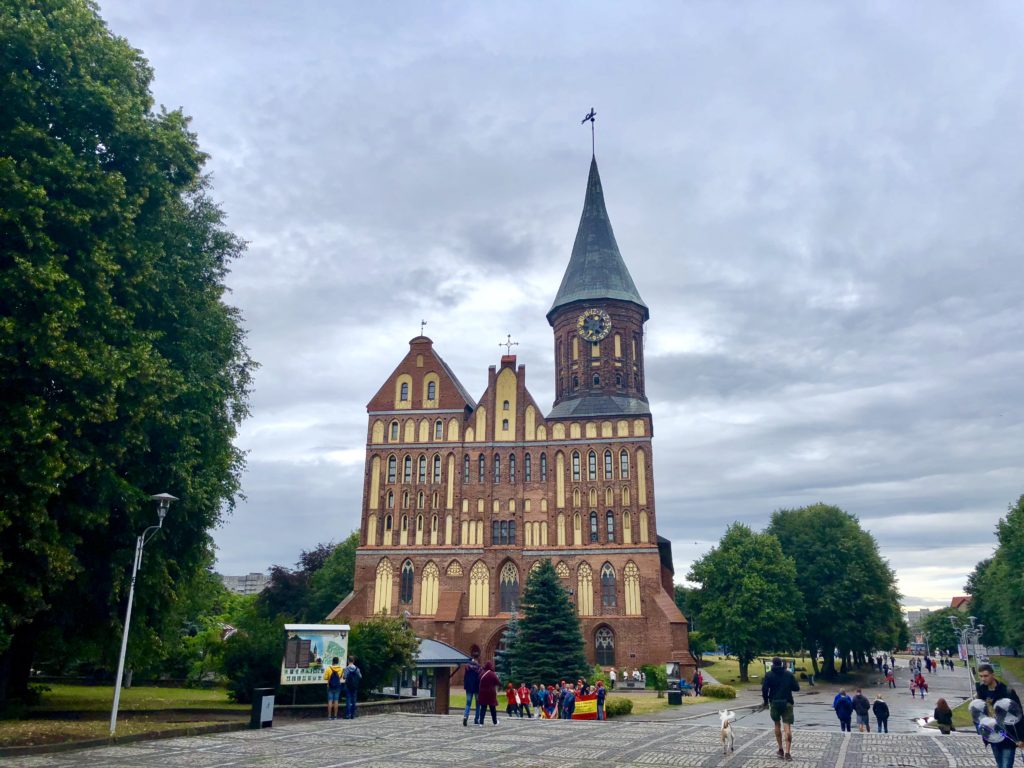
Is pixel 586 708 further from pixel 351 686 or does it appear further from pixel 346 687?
pixel 351 686

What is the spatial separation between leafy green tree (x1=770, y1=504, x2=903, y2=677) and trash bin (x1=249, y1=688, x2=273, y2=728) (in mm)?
46438

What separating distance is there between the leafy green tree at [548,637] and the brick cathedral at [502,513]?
7.53 m

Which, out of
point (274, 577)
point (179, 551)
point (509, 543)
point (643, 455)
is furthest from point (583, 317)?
point (179, 551)

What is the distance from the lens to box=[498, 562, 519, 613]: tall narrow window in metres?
51.0

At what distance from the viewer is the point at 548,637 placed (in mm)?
41281

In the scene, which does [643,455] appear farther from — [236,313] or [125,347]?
[125,347]

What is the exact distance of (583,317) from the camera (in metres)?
61.5

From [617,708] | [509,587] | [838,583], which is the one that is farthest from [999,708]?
[838,583]

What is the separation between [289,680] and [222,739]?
4335mm

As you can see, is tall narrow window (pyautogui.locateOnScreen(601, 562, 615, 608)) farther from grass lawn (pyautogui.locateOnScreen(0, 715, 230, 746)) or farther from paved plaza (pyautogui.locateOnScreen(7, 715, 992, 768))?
grass lawn (pyautogui.locateOnScreen(0, 715, 230, 746))

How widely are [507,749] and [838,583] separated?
160ft

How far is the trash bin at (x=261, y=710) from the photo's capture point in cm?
1903

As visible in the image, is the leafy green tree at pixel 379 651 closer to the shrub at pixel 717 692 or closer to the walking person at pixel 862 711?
the walking person at pixel 862 711

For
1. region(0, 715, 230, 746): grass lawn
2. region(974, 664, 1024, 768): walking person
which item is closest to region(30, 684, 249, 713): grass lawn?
region(0, 715, 230, 746): grass lawn
